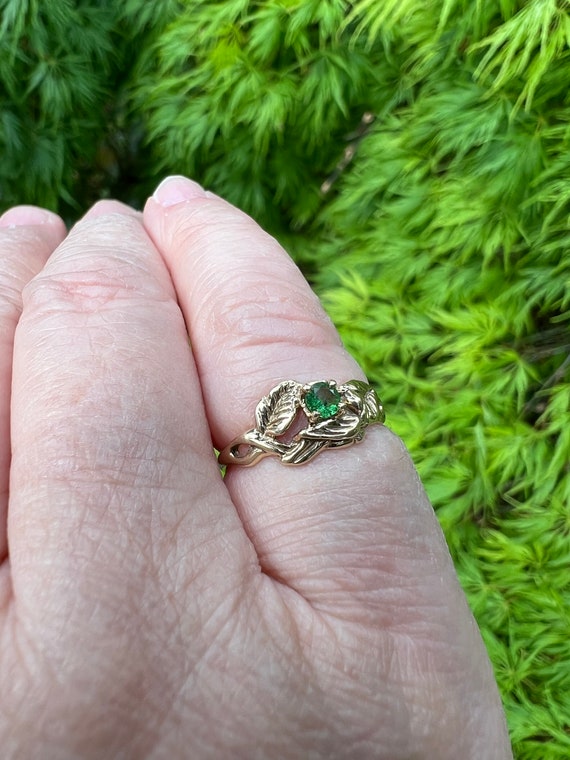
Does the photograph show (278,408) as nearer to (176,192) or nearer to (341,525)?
(341,525)

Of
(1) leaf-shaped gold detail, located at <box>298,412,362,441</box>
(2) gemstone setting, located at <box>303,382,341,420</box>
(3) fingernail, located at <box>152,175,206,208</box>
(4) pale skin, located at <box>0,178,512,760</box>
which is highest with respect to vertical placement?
(3) fingernail, located at <box>152,175,206,208</box>

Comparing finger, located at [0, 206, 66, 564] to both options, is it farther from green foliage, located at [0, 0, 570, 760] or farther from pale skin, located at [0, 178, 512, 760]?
green foliage, located at [0, 0, 570, 760]

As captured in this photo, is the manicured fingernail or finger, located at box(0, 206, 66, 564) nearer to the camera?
finger, located at box(0, 206, 66, 564)

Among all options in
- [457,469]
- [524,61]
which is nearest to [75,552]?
[457,469]

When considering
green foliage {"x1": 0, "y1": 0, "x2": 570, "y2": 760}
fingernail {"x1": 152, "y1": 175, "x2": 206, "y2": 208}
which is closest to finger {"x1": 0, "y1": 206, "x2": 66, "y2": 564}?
fingernail {"x1": 152, "y1": 175, "x2": 206, "y2": 208}

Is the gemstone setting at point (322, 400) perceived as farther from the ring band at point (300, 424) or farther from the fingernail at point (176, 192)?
the fingernail at point (176, 192)

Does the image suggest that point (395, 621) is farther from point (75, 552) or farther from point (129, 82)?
point (129, 82)
